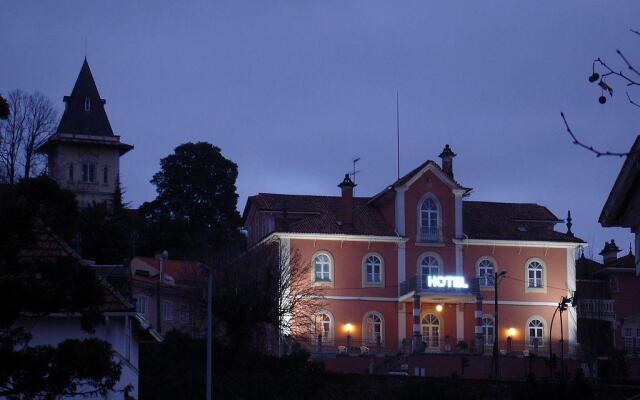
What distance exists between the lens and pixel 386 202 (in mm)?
74375

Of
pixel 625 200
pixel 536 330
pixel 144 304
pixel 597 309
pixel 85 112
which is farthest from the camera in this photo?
pixel 85 112

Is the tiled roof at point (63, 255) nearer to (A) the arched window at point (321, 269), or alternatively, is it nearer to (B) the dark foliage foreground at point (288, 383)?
(B) the dark foliage foreground at point (288, 383)

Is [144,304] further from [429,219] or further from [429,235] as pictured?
[429,219]

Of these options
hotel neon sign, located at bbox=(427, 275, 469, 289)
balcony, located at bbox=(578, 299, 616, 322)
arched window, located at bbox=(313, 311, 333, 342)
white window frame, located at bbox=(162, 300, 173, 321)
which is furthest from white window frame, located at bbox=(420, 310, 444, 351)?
white window frame, located at bbox=(162, 300, 173, 321)

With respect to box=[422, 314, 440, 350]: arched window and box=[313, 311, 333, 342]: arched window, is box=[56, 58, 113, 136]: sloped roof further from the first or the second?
box=[422, 314, 440, 350]: arched window

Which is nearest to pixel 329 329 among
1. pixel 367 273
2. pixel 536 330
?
pixel 367 273

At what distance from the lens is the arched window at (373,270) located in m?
70.8

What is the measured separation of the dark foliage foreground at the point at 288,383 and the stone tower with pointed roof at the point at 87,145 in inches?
1736

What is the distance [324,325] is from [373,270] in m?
4.37

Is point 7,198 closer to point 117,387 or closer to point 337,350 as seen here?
point 117,387

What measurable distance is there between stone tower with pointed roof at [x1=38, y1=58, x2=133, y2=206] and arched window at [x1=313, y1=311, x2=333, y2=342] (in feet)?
102

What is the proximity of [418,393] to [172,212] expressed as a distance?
133 feet

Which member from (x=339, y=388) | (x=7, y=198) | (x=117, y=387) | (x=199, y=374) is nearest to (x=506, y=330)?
(x=339, y=388)

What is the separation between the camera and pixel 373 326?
70438 millimetres
